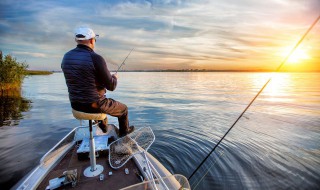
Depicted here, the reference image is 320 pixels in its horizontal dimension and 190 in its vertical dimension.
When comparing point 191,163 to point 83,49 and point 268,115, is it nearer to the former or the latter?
point 83,49

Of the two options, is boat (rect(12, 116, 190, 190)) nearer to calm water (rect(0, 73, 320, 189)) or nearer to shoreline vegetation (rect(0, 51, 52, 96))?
calm water (rect(0, 73, 320, 189))

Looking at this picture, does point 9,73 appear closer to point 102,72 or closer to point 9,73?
point 9,73

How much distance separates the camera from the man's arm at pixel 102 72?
130 inches

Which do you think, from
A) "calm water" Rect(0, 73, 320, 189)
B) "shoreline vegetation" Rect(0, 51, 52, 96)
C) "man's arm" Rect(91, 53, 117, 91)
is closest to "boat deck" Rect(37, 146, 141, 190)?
"man's arm" Rect(91, 53, 117, 91)

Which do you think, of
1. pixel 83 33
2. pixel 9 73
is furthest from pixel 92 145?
pixel 9 73

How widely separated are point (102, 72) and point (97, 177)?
242cm

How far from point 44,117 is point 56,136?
17.7 ft

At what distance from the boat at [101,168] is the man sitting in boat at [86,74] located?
1.74 ft

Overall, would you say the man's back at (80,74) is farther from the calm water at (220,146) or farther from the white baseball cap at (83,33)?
the calm water at (220,146)

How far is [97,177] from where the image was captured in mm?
4102

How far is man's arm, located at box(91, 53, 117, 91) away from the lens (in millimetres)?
3301

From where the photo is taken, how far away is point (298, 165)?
22.5ft

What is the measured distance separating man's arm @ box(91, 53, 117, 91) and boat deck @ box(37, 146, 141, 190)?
2.04m

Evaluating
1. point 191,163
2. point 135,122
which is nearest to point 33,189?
point 191,163
